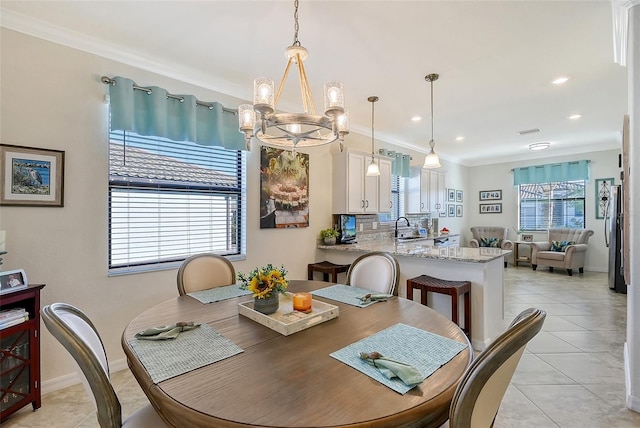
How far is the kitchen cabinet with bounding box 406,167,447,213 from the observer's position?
5.66 m

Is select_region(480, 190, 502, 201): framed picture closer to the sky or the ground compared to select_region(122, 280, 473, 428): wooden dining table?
closer to the sky

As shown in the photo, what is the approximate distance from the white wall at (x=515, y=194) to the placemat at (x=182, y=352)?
7.95 m

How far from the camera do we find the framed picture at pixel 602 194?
6152mm

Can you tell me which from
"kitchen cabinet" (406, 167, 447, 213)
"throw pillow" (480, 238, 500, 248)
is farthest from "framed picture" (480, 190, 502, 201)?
"kitchen cabinet" (406, 167, 447, 213)

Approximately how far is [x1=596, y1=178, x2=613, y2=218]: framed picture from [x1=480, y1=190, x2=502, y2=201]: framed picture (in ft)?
5.98

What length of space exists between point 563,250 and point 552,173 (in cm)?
180

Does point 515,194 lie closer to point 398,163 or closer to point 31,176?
point 398,163

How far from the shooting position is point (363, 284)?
7.55 ft

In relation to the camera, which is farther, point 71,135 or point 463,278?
point 463,278

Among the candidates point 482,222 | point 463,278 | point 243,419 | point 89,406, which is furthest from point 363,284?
point 482,222

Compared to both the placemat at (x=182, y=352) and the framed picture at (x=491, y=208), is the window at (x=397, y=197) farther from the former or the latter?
the placemat at (x=182, y=352)

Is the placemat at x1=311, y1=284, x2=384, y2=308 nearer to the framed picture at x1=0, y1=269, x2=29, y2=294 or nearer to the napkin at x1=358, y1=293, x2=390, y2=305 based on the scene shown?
the napkin at x1=358, y1=293, x2=390, y2=305

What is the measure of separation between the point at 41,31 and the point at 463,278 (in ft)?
12.9

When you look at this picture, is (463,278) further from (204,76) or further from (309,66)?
(204,76)
